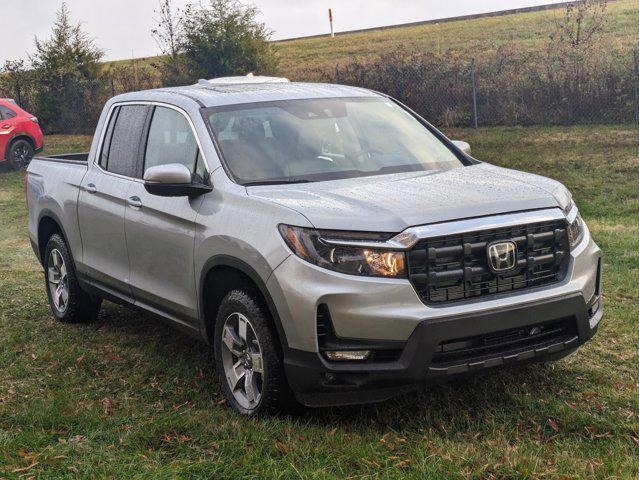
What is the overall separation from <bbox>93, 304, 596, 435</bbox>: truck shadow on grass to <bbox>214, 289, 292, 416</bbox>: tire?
0.12 metres

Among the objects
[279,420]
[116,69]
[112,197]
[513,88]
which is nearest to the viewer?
[279,420]

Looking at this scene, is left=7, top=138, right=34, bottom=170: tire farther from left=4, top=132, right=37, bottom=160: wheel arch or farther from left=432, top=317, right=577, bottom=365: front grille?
left=432, top=317, right=577, bottom=365: front grille

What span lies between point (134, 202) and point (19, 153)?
1599 cm

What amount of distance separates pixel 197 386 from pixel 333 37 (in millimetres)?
48560

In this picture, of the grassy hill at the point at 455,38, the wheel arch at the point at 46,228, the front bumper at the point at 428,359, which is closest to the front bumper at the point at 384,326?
the front bumper at the point at 428,359

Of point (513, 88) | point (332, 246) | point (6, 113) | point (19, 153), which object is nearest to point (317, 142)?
point (332, 246)

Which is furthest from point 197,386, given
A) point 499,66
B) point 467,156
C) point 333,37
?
point 333,37

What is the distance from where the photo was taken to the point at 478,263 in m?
4.43

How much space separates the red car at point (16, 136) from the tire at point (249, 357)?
16.5 m

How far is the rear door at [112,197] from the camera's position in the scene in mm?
6160

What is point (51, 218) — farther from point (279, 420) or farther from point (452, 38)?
point (452, 38)

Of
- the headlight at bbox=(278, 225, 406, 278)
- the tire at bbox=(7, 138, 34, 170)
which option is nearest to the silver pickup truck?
the headlight at bbox=(278, 225, 406, 278)

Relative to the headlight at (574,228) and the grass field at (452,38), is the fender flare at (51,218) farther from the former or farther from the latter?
the grass field at (452,38)

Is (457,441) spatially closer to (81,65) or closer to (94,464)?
(94,464)
